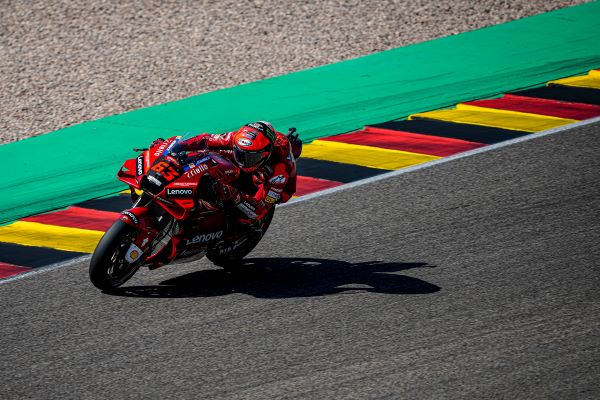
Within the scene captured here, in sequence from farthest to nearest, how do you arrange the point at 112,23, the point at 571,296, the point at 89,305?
the point at 112,23 → the point at 89,305 → the point at 571,296

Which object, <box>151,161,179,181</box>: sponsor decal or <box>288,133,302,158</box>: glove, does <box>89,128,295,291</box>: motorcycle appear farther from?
<box>288,133,302,158</box>: glove

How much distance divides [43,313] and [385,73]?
25.6 feet

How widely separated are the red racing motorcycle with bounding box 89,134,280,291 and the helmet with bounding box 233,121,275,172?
5.2 inches

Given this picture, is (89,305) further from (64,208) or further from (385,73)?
(385,73)

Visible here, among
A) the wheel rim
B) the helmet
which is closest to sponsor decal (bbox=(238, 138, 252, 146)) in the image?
the helmet

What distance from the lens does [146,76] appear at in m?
15.2

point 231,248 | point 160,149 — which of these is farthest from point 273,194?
point 160,149

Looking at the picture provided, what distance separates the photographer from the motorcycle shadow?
865 cm

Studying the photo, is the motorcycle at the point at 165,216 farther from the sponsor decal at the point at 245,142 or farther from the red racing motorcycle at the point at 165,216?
the sponsor decal at the point at 245,142

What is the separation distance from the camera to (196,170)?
27.7 feet

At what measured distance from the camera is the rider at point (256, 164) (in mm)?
8641

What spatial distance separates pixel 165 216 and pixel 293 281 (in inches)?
51.5

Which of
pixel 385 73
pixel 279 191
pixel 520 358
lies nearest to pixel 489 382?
pixel 520 358

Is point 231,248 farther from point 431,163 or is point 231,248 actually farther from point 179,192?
point 431,163
